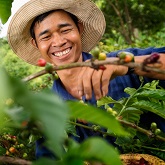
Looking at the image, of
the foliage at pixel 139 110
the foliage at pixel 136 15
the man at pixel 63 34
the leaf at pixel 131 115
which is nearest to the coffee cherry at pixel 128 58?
the foliage at pixel 139 110

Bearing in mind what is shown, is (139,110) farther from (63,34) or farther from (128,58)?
(63,34)

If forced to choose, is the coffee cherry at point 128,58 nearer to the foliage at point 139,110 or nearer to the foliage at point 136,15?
the foliage at point 139,110

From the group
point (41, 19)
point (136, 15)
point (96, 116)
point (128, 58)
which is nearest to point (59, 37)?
point (41, 19)

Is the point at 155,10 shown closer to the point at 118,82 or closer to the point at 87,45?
the point at 87,45

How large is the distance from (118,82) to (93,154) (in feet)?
5.80

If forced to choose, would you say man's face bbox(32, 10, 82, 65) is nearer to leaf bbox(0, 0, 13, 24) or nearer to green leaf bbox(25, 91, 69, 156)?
leaf bbox(0, 0, 13, 24)

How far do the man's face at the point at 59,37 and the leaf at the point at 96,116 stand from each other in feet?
5.42

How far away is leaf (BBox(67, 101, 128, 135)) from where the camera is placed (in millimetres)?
426

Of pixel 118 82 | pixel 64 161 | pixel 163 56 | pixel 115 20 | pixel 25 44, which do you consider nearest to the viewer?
pixel 64 161

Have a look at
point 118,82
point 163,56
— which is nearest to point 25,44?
point 118,82

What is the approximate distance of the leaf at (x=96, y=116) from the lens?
426mm

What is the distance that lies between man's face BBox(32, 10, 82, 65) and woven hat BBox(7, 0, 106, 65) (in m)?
0.07

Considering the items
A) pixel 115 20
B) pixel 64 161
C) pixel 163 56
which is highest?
pixel 64 161

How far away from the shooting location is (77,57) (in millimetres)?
2232
